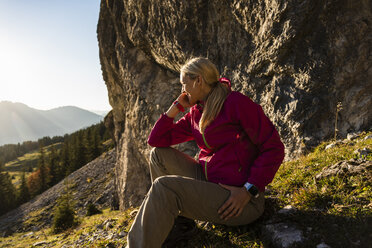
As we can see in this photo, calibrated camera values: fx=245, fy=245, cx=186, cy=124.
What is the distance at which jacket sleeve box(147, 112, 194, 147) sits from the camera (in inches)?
187

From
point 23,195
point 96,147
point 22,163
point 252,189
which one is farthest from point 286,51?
point 22,163

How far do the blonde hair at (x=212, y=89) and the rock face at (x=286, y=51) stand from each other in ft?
17.4

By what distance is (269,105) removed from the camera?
30.6ft

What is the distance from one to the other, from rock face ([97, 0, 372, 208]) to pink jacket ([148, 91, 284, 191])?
201 inches

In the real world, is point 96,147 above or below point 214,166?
below

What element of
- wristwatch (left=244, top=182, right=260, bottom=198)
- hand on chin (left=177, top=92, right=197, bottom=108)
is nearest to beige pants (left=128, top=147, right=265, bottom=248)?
wristwatch (left=244, top=182, right=260, bottom=198)

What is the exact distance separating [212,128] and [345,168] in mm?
2567

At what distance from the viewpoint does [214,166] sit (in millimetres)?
3816

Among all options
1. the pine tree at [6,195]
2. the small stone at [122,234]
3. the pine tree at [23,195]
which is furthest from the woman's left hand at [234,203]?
the pine tree at [23,195]

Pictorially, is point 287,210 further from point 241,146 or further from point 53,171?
point 53,171

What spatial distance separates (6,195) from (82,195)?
37.4 metres

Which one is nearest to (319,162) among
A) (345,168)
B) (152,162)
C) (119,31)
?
(345,168)

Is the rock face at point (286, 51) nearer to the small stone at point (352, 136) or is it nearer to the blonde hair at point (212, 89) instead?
the small stone at point (352, 136)

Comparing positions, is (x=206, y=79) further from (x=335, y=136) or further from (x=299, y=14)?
(x=299, y=14)
